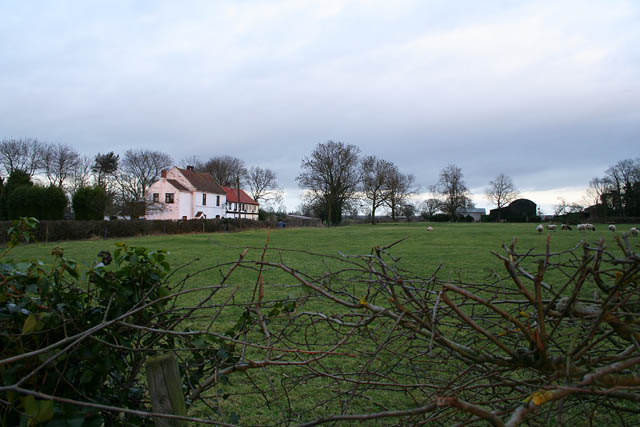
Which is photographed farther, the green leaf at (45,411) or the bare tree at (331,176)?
the bare tree at (331,176)

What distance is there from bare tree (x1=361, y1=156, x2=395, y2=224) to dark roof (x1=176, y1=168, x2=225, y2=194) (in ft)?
72.5

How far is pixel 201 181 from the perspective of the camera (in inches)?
2223

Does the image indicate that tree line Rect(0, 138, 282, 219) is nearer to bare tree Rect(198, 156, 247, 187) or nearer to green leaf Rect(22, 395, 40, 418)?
bare tree Rect(198, 156, 247, 187)

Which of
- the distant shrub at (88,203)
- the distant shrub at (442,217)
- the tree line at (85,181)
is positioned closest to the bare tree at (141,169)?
the tree line at (85,181)

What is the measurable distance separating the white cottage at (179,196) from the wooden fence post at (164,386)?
49764mm

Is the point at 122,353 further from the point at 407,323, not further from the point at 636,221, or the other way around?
the point at 636,221

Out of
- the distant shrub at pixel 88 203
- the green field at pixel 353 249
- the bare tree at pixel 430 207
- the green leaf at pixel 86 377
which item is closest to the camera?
the green leaf at pixel 86 377

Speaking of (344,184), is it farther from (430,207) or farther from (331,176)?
(430,207)

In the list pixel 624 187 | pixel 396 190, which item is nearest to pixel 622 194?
pixel 624 187

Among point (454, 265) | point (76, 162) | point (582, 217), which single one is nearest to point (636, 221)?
point (582, 217)

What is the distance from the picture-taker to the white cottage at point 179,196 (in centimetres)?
5125

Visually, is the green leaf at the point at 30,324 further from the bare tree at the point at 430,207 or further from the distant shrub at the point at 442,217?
the bare tree at the point at 430,207

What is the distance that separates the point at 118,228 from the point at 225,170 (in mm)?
46147

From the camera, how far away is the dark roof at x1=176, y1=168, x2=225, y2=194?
177ft
